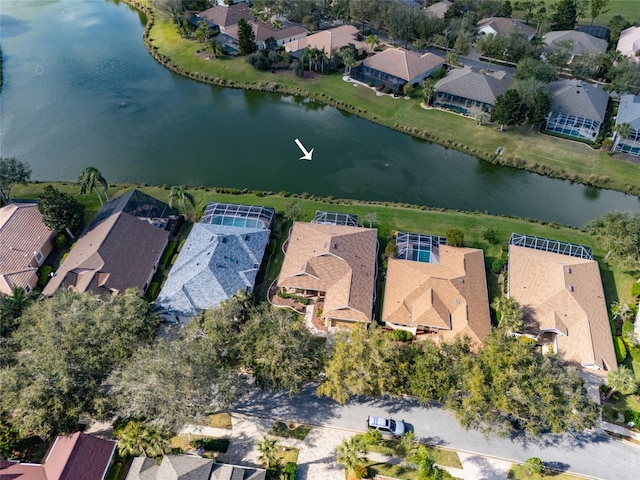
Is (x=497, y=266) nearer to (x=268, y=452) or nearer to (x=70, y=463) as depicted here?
(x=268, y=452)

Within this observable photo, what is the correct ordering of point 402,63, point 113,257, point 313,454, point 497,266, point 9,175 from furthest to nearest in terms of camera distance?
point 402,63 < point 9,175 < point 497,266 < point 113,257 < point 313,454

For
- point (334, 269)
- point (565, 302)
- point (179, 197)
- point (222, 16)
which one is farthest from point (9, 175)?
point (565, 302)

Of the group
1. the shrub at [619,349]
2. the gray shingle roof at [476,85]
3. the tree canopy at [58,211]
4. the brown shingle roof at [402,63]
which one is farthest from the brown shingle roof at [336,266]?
the brown shingle roof at [402,63]

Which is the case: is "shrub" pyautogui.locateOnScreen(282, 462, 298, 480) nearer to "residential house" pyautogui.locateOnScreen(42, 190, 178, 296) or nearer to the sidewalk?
the sidewalk

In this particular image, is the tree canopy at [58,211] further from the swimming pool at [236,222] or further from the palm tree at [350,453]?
the palm tree at [350,453]

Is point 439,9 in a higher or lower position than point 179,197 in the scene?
higher

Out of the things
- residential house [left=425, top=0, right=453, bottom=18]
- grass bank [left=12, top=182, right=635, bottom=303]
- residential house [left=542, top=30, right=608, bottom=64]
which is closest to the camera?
grass bank [left=12, top=182, right=635, bottom=303]

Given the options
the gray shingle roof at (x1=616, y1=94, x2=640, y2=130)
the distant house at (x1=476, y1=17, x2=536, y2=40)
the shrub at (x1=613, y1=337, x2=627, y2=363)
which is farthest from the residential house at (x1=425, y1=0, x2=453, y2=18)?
the shrub at (x1=613, y1=337, x2=627, y2=363)
